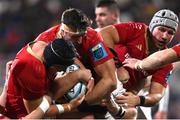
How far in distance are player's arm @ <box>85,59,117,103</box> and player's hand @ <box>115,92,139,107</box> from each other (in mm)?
375

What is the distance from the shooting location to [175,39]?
10211mm

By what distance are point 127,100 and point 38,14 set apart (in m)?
6.03

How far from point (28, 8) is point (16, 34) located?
24.1 inches

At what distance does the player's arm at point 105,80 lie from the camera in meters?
4.80

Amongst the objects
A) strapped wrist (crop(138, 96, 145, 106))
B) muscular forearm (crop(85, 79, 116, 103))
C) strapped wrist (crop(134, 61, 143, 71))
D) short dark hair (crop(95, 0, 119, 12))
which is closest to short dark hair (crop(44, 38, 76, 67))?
muscular forearm (crop(85, 79, 116, 103))

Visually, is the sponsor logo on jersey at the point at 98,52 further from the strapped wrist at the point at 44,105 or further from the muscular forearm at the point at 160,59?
the strapped wrist at the point at 44,105

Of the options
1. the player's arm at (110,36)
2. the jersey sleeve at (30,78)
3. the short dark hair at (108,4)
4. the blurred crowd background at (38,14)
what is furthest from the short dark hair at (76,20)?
the blurred crowd background at (38,14)

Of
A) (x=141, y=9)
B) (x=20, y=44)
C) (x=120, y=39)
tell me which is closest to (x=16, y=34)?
(x=20, y=44)

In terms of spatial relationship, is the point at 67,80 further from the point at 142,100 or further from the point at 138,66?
the point at 142,100

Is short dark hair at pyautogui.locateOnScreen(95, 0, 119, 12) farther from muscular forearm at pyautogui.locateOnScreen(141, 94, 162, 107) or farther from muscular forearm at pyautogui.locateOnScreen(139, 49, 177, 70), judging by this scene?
muscular forearm at pyautogui.locateOnScreen(139, 49, 177, 70)

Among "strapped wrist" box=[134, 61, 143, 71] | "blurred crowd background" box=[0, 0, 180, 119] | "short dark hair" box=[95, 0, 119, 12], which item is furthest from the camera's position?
"blurred crowd background" box=[0, 0, 180, 119]

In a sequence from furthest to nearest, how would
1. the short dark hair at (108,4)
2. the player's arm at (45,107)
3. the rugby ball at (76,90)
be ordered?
1. the short dark hair at (108,4)
2. the rugby ball at (76,90)
3. the player's arm at (45,107)

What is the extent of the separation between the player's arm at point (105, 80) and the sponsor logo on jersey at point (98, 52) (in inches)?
2.4

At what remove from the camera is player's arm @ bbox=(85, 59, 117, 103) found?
480cm
